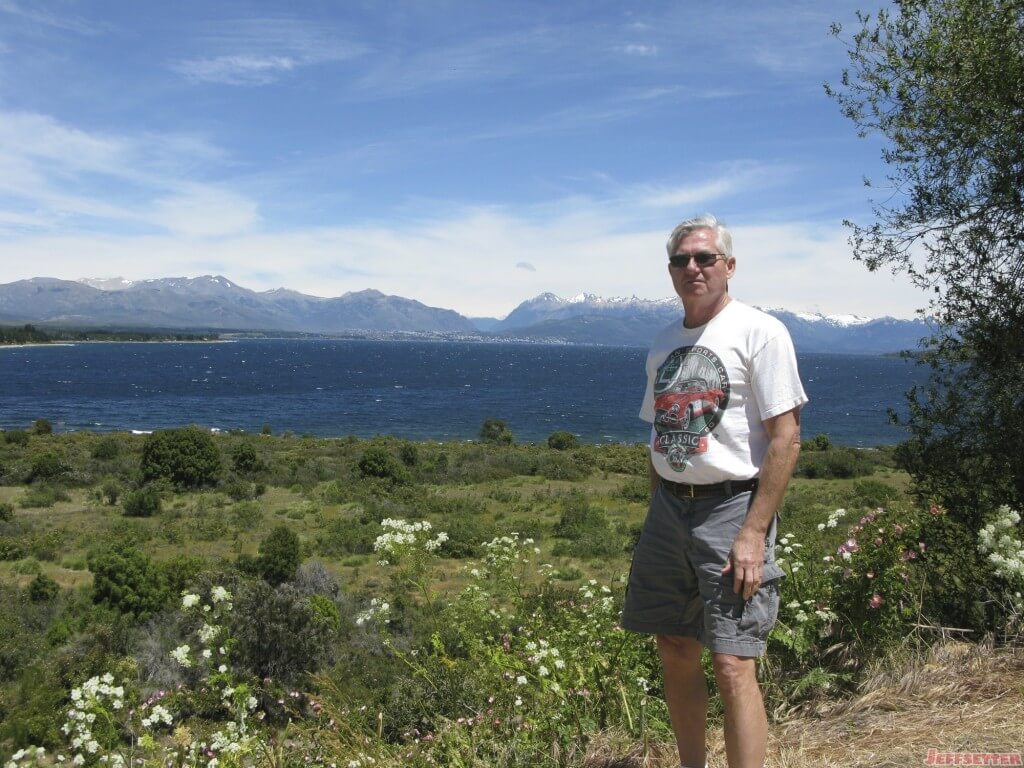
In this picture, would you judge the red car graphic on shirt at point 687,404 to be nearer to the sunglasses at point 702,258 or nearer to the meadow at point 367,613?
the sunglasses at point 702,258

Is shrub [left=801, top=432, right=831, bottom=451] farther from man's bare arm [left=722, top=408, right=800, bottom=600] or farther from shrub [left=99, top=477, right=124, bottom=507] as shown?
man's bare arm [left=722, top=408, right=800, bottom=600]

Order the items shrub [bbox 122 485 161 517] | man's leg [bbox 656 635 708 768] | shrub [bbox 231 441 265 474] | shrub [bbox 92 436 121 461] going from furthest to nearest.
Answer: shrub [bbox 92 436 121 461] < shrub [bbox 231 441 265 474] < shrub [bbox 122 485 161 517] < man's leg [bbox 656 635 708 768]

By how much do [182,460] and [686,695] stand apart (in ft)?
78.9

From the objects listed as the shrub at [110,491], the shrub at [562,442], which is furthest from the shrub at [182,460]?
the shrub at [562,442]

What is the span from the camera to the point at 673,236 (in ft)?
9.70

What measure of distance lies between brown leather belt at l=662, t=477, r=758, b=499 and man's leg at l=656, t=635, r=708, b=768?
1.96 feet

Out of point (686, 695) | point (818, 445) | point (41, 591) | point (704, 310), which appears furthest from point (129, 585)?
point (818, 445)

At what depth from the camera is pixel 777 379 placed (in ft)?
8.54

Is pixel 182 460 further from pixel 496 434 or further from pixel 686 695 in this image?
pixel 496 434

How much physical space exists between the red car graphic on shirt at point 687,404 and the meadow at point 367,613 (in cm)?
143

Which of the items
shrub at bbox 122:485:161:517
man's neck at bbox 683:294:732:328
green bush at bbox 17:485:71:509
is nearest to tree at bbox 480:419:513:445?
green bush at bbox 17:485:71:509

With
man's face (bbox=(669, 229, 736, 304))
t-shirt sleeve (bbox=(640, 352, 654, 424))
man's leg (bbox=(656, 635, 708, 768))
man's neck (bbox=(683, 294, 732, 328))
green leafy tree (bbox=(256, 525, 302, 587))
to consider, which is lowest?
green leafy tree (bbox=(256, 525, 302, 587))

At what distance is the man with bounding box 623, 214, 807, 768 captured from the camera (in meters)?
2.62

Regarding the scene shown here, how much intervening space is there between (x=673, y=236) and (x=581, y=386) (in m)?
99.5
